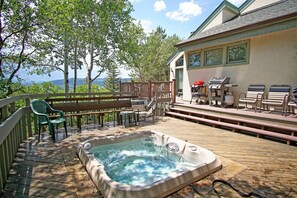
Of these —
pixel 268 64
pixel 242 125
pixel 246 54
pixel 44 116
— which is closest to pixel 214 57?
pixel 246 54

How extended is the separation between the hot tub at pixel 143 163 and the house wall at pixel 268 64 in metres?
4.30

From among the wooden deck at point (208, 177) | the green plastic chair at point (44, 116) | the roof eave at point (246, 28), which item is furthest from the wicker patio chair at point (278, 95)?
the green plastic chair at point (44, 116)

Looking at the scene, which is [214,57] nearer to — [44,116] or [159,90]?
[159,90]

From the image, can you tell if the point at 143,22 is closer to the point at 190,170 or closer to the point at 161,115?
the point at 161,115

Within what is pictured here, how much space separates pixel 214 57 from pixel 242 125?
3.69 m

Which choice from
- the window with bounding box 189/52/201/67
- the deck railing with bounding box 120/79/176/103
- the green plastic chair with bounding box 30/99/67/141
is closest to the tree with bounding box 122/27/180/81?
the window with bounding box 189/52/201/67

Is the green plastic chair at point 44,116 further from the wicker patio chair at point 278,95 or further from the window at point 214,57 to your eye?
the window at point 214,57

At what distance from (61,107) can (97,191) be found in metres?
4.03

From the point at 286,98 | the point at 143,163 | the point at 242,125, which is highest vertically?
the point at 286,98

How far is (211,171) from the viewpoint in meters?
2.77

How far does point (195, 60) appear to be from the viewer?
8688 millimetres

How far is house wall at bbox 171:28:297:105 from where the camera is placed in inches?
216

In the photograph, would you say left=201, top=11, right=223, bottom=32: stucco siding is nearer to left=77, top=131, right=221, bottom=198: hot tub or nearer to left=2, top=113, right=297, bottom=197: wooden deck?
left=2, top=113, right=297, bottom=197: wooden deck

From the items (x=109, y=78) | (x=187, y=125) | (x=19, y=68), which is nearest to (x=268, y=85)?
(x=187, y=125)
